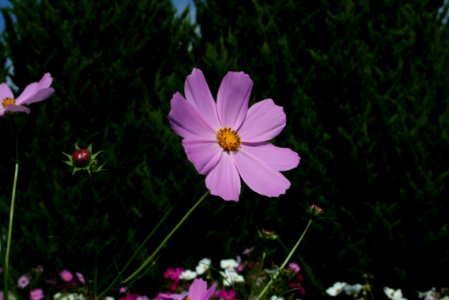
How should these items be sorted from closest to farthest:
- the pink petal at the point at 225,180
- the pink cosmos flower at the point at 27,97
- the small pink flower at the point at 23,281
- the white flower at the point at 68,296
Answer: the pink petal at the point at 225,180
the pink cosmos flower at the point at 27,97
the white flower at the point at 68,296
the small pink flower at the point at 23,281

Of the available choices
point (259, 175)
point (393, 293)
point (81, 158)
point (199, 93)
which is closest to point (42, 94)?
point (81, 158)

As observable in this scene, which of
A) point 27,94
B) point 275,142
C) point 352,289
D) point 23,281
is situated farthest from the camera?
point 23,281

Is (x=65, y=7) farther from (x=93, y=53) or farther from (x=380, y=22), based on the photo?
(x=380, y=22)

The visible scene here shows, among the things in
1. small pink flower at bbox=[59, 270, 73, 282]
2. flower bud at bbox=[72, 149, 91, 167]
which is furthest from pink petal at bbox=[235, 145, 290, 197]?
small pink flower at bbox=[59, 270, 73, 282]

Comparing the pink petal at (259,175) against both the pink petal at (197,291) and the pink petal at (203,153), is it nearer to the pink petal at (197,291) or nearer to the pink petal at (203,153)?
the pink petal at (203,153)

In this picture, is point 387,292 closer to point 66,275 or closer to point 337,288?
point 337,288

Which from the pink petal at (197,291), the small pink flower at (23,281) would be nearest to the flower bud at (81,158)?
the pink petal at (197,291)
